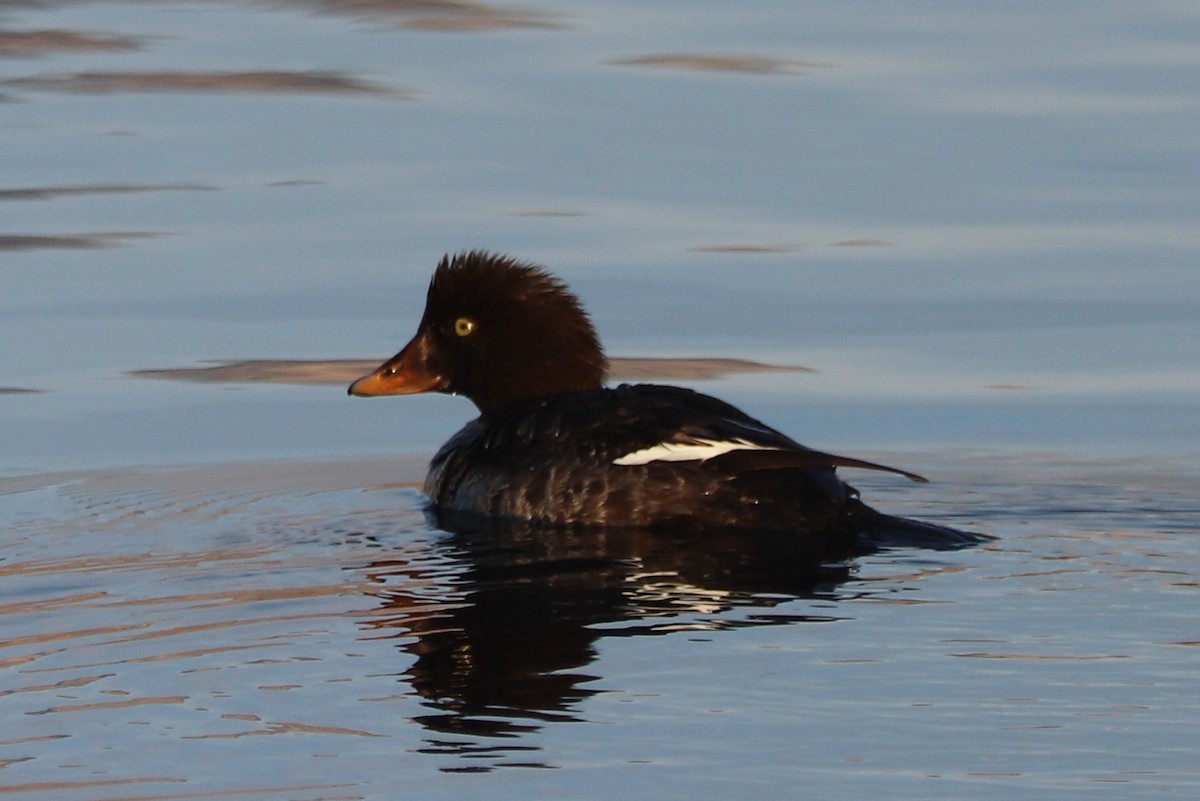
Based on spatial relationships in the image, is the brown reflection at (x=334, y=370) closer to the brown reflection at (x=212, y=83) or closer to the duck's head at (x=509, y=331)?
the duck's head at (x=509, y=331)

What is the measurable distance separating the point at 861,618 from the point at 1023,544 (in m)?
1.37

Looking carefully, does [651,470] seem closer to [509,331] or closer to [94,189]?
[509,331]

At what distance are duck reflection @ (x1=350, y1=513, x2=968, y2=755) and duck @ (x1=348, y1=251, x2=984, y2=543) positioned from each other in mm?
98

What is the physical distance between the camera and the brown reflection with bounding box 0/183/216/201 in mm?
14656

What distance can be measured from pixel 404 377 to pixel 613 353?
6.75ft

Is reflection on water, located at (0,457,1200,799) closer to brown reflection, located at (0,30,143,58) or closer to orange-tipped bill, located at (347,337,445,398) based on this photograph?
orange-tipped bill, located at (347,337,445,398)

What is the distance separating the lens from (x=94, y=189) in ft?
48.2

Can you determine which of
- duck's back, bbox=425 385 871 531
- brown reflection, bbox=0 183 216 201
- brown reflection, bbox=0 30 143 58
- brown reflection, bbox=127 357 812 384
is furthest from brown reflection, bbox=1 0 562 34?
duck's back, bbox=425 385 871 531

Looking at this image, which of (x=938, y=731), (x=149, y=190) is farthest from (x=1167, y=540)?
(x=149, y=190)

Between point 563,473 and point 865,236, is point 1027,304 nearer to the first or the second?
point 865,236

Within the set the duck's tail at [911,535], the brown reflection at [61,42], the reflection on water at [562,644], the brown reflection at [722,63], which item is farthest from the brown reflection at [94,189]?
the duck's tail at [911,535]

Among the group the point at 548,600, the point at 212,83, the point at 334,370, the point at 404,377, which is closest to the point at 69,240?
the point at 334,370

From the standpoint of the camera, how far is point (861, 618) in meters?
6.93

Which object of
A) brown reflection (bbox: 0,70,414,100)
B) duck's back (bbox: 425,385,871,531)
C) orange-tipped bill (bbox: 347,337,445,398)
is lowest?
duck's back (bbox: 425,385,871,531)
